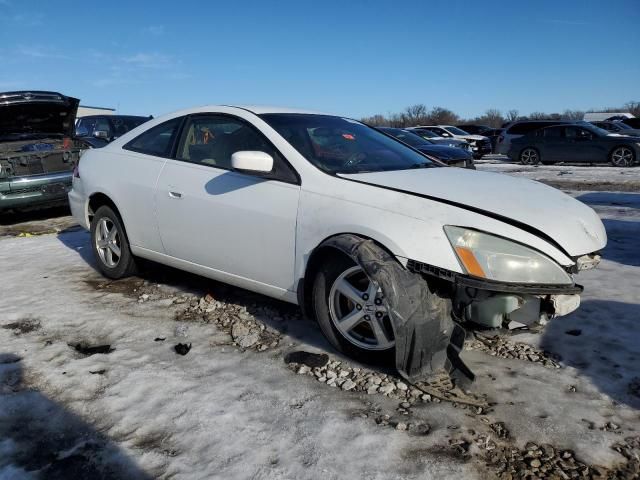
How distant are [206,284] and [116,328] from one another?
3.58ft

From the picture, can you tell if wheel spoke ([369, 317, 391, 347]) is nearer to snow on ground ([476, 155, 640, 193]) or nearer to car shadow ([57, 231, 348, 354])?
car shadow ([57, 231, 348, 354])

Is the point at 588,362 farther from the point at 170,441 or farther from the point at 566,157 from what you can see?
the point at 566,157

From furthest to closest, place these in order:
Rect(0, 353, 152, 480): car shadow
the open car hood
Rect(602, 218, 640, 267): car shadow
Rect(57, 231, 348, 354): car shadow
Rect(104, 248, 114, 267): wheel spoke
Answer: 1. the open car hood
2. Rect(602, 218, 640, 267): car shadow
3. Rect(104, 248, 114, 267): wheel spoke
4. Rect(57, 231, 348, 354): car shadow
5. Rect(0, 353, 152, 480): car shadow

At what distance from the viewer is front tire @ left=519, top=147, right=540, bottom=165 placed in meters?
18.2

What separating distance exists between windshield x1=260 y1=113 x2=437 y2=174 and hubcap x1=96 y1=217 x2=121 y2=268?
75.6 inches

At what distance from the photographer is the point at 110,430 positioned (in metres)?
2.44

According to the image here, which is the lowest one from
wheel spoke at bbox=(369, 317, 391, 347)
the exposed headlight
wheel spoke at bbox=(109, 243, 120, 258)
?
wheel spoke at bbox=(109, 243, 120, 258)

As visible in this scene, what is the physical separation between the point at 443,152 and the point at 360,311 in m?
7.54

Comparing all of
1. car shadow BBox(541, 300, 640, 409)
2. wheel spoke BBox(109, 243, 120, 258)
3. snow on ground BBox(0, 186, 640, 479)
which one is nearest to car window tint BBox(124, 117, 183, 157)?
wheel spoke BBox(109, 243, 120, 258)

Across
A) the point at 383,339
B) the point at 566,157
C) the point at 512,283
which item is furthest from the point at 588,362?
the point at 566,157

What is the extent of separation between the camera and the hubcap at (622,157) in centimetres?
1630

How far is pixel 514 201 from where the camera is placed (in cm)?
289

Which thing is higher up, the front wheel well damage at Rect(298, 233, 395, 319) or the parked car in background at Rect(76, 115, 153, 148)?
the parked car in background at Rect(76, 115, 153, 148)

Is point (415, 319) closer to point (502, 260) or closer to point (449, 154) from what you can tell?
point (502, 260)
